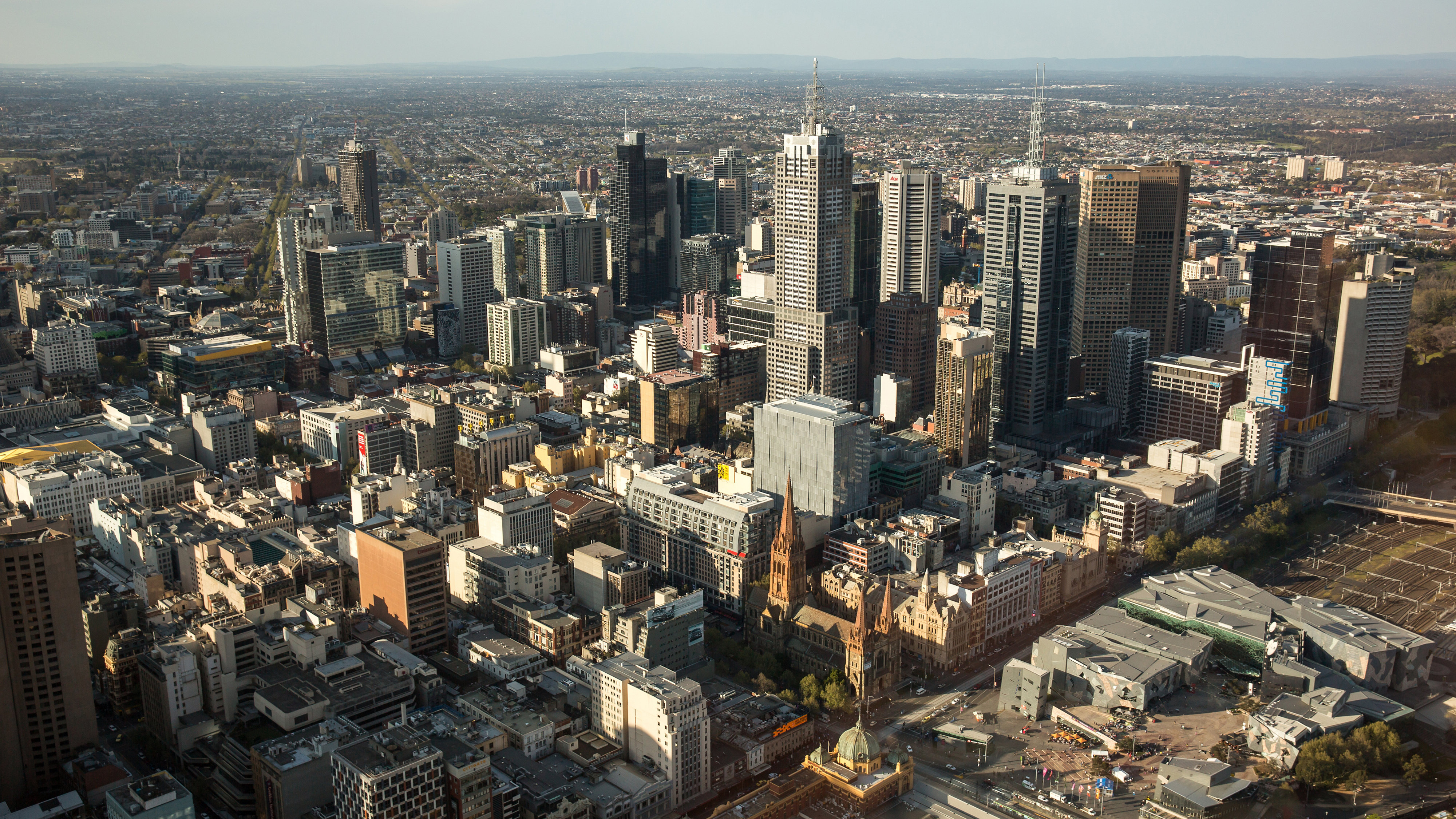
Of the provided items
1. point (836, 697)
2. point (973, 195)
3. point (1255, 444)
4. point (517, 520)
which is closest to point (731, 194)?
point (973, 195)

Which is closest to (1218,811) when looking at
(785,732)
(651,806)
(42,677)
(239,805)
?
(785,732)

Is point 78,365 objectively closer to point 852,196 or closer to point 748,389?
point 748,389

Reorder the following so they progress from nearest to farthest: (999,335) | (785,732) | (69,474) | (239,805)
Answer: (239,805), (785,732), (69,474), (999,335)

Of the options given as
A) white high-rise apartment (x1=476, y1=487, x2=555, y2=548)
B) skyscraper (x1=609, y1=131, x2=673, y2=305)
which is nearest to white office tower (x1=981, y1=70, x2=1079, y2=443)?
white high-rise apartment (x1=476, y1=487, x2=555, y2=548)

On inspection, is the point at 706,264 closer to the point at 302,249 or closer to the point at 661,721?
the point at 302,249

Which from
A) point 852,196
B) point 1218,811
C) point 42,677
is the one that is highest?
point 852,196

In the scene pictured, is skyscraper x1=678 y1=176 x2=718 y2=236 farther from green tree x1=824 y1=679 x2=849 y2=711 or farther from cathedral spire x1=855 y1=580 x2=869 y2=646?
green tree x1=824 y1=679 x2=849 y2=711

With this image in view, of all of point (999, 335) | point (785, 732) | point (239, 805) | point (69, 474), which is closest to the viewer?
point (239, 805)
